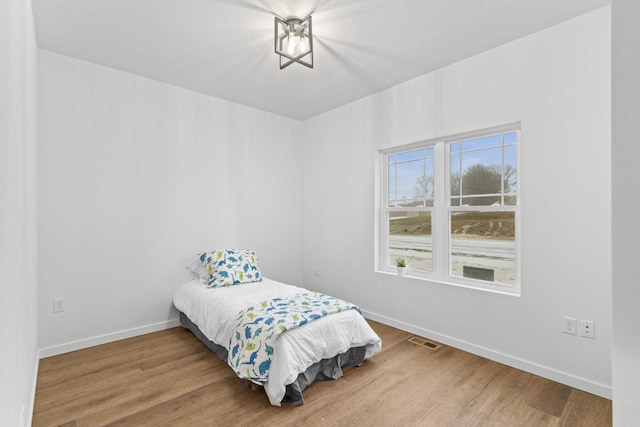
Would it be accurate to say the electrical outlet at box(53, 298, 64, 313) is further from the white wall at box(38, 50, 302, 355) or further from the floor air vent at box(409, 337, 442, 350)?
the floor air vent at box(409, 337, 442, 350)

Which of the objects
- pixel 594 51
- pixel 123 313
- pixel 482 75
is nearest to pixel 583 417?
pixel 594 51

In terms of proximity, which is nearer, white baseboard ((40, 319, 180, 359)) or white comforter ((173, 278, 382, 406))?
white comforter ((173, 278, 382, 406))

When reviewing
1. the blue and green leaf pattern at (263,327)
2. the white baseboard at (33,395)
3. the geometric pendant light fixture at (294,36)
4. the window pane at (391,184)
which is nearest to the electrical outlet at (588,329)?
the blue and green leaf pattern at (263,327)

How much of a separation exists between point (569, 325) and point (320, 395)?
191cm

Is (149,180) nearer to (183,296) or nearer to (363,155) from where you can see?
(183,296)

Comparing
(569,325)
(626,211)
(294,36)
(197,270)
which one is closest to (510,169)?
(569,325)

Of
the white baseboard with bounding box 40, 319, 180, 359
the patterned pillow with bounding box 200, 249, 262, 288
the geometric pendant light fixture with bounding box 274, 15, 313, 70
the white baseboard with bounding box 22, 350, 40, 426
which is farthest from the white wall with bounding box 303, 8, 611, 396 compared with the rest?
the white baseboard with bounding box 22, 350, 40, 426

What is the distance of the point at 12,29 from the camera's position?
126 cm

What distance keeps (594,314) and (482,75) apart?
2.10m

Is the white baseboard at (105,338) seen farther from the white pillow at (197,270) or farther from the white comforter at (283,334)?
the white pillow at (197,270)

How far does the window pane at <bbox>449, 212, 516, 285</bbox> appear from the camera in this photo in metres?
2.81

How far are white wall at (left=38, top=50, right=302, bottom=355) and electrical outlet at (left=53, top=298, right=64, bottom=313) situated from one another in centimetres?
3

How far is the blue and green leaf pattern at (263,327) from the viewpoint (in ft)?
7.20

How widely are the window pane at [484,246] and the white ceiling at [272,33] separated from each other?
4.95 ft
